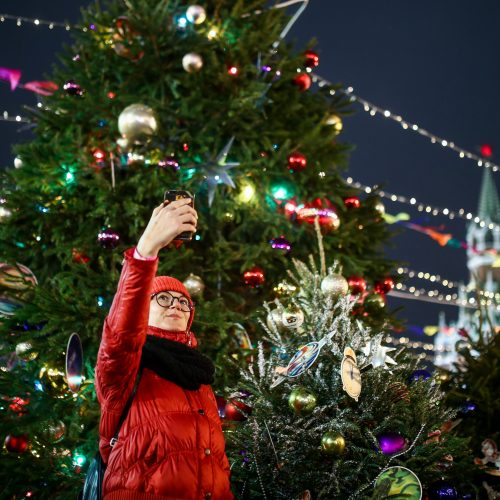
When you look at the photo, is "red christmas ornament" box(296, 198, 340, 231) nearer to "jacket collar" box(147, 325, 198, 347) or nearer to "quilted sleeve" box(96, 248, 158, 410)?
"jacket collar" box(147, 325, 198, 347)

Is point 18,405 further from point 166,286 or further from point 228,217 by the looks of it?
point 228,217

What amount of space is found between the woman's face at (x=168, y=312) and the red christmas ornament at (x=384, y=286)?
2629mm

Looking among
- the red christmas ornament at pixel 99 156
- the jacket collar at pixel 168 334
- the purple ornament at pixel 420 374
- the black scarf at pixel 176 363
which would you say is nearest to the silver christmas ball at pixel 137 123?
the red christmas ornament at pixel 99 156

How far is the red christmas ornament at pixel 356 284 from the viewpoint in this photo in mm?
4480

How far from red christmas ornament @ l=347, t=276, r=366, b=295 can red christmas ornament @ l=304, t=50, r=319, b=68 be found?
2.11 meters

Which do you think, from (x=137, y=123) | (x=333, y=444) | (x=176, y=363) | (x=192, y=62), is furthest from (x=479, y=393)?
(x=192, y=62)

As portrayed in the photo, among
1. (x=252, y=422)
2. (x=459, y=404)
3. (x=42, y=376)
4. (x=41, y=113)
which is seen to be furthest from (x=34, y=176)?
(x=459, y=404)

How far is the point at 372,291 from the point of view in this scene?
16.0 ft

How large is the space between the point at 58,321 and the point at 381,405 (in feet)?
6.62

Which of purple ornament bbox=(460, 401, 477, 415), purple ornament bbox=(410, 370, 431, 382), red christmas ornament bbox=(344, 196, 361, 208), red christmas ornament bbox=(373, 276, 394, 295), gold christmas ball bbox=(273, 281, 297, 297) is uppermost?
red christmas ornament bbox=(344, 196, 361, 208)

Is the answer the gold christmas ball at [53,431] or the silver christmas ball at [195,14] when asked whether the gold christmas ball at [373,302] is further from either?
the silver christmas ball at [195,14]

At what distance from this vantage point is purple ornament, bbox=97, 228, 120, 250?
13.1 feet

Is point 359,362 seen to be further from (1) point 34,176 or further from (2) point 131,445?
(1) point 34,176

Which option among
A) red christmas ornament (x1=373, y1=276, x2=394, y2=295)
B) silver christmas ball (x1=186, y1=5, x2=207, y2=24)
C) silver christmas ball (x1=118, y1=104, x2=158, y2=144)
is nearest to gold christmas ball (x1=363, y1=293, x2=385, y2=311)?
red christmas ornament (x1=373, y1=276, x2=394, y2=295)
